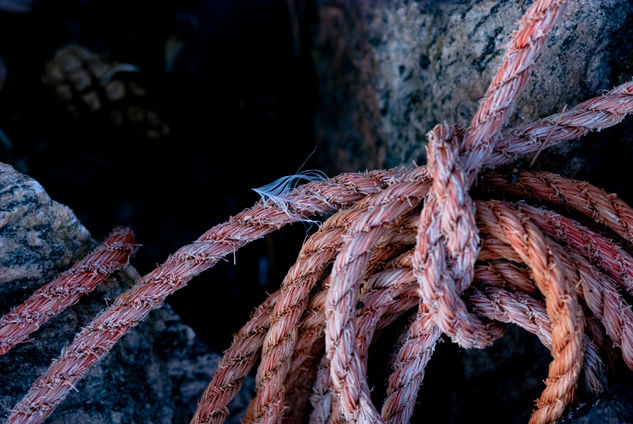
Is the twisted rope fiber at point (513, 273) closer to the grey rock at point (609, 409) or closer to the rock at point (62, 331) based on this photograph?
the grey rock at point (609, 409)

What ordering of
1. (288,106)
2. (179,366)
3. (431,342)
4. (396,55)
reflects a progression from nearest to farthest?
1. (431,342)
2. (179,366)
3. (396,55)
4. (288,106)

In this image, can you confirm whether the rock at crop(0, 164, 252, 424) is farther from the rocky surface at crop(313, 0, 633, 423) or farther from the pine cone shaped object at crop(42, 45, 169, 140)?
the pine cone shaped object at crop(42, 45, 169, 140)

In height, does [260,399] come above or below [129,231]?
below

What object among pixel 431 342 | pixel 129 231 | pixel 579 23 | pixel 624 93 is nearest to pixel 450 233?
pixel 431 342

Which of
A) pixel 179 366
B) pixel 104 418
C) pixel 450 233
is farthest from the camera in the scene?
pixel 179 366

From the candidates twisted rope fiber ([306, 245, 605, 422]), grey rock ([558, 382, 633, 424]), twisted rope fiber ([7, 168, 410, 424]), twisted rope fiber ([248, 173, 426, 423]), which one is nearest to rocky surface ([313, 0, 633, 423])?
grey rock ([558, 382, 633, 424])

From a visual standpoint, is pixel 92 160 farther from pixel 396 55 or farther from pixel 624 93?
pixel 624 93

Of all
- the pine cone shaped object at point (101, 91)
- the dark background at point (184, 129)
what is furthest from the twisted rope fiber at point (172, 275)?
the pine cone shaped object at point (101, 91)
